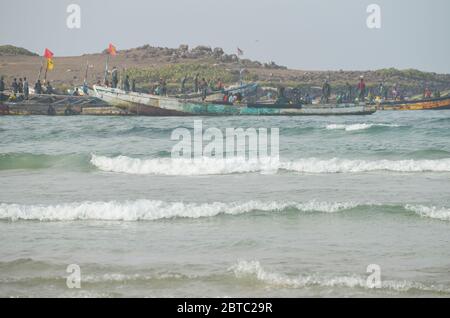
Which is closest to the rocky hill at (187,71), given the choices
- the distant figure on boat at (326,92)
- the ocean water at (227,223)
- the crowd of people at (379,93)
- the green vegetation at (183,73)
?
the green vegetation at (183,73)

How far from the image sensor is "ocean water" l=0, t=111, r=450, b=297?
29.4ft

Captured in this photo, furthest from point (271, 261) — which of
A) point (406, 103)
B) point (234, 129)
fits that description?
point (406, 103)

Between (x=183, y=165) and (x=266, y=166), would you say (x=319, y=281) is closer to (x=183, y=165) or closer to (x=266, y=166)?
(x=266, y=166)

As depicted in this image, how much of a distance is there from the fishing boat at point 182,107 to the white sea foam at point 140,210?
94.3 ft

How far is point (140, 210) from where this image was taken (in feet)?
43.6

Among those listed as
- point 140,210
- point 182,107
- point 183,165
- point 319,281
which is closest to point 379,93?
point 182,107

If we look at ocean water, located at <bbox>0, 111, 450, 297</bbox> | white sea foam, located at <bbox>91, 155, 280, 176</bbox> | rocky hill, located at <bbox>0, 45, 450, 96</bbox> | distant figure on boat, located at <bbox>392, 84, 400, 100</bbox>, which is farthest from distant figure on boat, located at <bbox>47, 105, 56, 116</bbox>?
distant figure on boat, located at <bbox>392, 84, 400, 100</bbox>

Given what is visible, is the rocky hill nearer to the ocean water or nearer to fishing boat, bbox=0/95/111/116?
fishing boat, bbox=0/95/111/116

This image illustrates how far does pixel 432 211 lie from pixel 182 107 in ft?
100

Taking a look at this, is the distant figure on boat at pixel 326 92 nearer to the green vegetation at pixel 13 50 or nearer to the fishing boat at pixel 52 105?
the fishing boat at pixel 52 105

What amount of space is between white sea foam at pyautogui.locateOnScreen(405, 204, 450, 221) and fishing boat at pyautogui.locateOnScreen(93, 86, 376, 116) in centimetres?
2930

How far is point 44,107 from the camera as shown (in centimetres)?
4300

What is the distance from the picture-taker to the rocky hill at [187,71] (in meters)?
60.2
